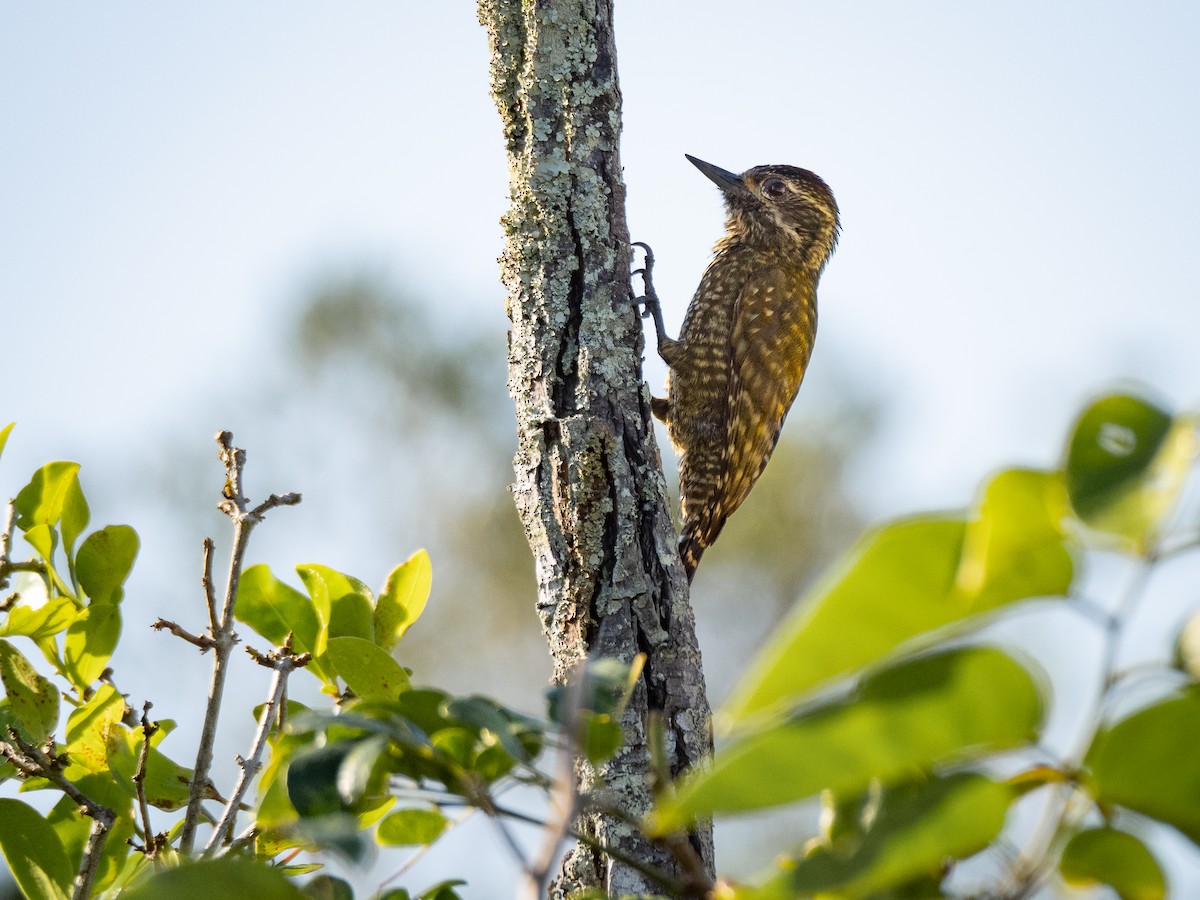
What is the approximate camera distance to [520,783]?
820mm

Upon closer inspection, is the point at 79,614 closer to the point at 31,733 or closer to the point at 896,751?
the point at 31,733

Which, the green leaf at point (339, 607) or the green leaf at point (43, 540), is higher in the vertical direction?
the green leaf at point (43, 540)

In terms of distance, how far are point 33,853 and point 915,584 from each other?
3.29 feet

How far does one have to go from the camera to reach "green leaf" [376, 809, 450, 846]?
103 cm

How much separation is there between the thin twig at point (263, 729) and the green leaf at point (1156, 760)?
2.94ft

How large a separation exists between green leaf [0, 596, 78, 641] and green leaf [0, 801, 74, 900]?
0.97ft

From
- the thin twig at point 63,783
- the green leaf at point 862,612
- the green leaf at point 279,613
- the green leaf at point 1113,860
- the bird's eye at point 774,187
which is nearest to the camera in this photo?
the green leaf at point 862,612

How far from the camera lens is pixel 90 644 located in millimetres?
1452

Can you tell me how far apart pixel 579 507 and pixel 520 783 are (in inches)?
50.5

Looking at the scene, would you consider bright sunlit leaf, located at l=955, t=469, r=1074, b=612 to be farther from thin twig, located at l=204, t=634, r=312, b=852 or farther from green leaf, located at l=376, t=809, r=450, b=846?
thin twig, located at l=204, t=634, r=312, b=852

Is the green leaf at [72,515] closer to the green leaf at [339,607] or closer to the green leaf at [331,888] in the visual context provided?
the green leaf at [339,607]

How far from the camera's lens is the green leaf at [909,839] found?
48cm

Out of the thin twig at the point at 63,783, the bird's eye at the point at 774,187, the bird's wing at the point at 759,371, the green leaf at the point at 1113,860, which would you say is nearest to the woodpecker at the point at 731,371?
the bird's wing at the point at 759,371

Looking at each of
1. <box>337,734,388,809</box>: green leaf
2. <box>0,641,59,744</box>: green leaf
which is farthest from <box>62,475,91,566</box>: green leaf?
<box>337,734,388,809</box>: green leaf
